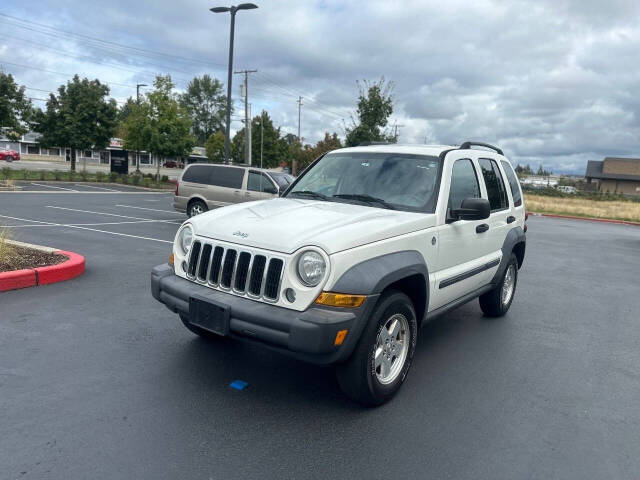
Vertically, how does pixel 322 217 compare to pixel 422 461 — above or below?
above

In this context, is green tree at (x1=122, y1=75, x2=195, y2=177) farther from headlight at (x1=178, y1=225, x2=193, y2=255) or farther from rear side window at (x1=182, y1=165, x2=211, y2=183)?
headlight at (x1=178, y1=225, x2=193, y2=255)

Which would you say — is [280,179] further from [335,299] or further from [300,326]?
[300,326]

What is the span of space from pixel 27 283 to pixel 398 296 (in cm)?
478

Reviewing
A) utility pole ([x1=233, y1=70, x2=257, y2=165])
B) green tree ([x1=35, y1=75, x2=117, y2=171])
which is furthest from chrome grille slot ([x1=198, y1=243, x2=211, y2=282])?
green tree ([x1=35, y1=75, x2=117, y2=171])

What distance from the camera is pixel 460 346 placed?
4996mm

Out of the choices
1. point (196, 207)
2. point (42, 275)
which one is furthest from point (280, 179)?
point (42, 275)

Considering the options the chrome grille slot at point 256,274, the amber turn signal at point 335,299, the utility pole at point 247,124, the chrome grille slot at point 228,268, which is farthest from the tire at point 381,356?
the utility pole at point 247,124

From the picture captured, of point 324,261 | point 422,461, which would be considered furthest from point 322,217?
point 422,461

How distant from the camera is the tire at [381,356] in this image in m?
3.35

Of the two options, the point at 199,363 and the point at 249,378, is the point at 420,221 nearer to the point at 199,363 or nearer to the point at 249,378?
the point at 249,378

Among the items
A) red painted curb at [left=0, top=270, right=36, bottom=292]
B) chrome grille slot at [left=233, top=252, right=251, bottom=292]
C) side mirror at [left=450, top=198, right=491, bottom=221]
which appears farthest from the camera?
red painted curb at [left=0, top=270, right=36, bottom=292]

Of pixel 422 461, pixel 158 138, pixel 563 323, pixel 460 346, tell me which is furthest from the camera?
pixel 158 138

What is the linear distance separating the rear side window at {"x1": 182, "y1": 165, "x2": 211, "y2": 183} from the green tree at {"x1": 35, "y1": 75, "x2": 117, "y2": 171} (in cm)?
2354

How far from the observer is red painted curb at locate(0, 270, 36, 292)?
5777 mm
